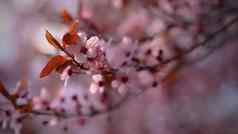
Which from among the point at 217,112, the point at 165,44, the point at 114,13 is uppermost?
the point at 114,13

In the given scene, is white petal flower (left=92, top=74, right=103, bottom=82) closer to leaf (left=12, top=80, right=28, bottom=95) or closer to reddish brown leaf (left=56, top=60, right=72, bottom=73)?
reddish brown leaf (left=56, top=60, right=72, bottom=73)

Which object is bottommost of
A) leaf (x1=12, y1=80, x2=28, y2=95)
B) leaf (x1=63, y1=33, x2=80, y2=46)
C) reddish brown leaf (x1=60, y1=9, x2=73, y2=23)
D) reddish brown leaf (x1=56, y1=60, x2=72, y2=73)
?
reddish brown leaf (x1=56, y1=60, x2=72, y2=73)

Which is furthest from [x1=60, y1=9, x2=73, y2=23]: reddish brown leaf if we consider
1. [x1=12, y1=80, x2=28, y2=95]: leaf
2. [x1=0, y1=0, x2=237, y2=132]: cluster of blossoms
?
[x1=12, y1=80, x2=28, y2=95]: leaf

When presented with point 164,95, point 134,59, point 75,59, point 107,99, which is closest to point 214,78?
point 164,95

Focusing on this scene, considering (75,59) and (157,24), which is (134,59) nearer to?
(75,59)

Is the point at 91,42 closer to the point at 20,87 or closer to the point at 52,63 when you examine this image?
the point at 52,63

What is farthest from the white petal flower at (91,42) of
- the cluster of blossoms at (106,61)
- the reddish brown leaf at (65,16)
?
the reddish brown leaf at (65,16)

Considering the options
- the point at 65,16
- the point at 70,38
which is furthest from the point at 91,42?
the point at 65,16
